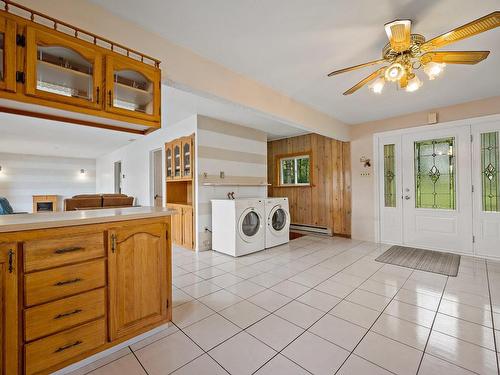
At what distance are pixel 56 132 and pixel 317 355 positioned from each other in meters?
6.66

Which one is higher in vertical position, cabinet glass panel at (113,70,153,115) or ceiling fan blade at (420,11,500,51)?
ceiling fan blade at (420,11,500,51)

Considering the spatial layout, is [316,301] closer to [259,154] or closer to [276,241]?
[276,241]

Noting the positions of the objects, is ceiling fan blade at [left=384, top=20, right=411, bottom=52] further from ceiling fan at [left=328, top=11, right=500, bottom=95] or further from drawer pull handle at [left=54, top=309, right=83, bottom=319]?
drawer pull handle at [left=54, top=309, right=83, bottom=319]

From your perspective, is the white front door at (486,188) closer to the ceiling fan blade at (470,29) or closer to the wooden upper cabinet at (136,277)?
the ceiling fan blade at (470,29)

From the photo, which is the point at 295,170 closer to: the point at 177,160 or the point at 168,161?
the point at 177,160

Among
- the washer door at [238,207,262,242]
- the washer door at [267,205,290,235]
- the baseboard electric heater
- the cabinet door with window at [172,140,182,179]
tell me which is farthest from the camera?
the baseboard electric heater

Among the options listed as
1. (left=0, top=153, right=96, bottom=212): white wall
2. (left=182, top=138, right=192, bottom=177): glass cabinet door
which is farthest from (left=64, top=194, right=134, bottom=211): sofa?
(left=0, top=153, right=96, bottom=212): white wall

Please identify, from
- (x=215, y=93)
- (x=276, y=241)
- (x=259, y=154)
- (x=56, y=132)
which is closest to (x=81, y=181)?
(x=56, y=132)

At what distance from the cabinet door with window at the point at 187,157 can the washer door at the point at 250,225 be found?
1.24m

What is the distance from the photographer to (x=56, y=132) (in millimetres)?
5262

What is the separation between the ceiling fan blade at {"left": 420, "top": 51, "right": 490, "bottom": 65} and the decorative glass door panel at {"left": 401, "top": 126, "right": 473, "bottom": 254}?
2.54 meters

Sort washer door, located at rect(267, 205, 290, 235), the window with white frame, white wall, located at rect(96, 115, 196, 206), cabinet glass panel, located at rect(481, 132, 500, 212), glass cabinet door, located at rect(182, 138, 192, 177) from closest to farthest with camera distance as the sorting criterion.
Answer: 1. cabinet glass panel, located at rect(481, 132, 500, 212)
2. glass cabinet door, located at rect(182, 138, 192, 177)
3. washer door, located at rect(267, 205, 290, 235)
4. white wall, located at rect(96, 115, 196, 206)
5. the window with white frame

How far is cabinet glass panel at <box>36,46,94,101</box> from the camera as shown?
1433 millimetres

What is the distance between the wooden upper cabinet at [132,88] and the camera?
5.45 ft
